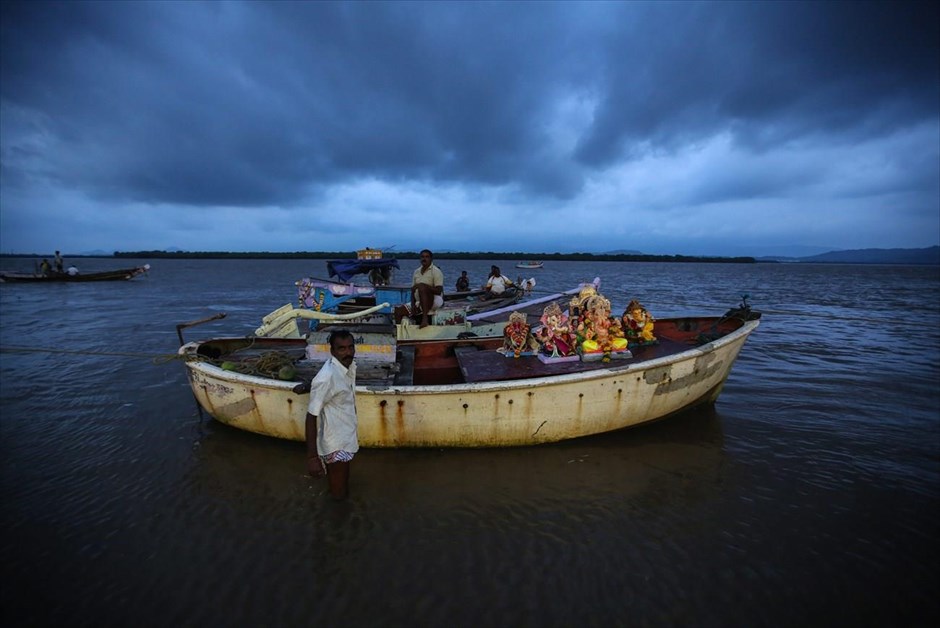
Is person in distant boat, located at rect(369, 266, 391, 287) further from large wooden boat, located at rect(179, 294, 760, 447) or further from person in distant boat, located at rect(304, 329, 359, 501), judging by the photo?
person in distant boat, located at rect(304, 329, 359, 501)

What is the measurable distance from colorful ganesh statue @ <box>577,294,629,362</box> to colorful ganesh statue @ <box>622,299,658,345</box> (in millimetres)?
838

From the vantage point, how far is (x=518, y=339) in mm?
6883

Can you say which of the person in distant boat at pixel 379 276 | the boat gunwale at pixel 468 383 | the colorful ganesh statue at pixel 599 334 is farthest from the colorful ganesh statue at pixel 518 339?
the person in distant boat at pixel 379 276

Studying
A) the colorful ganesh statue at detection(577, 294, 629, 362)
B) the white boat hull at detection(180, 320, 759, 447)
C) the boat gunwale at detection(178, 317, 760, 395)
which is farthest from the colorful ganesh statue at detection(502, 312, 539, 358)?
the white boat hull at detection(180, 320, 759, 447)

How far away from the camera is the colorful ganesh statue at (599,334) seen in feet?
21.2

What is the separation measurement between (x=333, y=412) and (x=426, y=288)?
5322mm

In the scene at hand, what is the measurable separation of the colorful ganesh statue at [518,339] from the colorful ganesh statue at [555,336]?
17 centimetres

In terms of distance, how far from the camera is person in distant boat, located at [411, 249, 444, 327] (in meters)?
9.20

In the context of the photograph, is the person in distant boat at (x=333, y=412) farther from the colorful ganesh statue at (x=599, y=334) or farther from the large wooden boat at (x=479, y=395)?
the colorful ganesh statue at (x=599, y=334)

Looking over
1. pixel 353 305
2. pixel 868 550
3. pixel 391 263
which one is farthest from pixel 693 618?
pixel 391 263

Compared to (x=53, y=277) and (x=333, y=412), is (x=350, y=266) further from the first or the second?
(x=53, y=277)

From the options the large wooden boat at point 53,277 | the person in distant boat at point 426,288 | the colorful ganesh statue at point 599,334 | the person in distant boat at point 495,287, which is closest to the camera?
the colorful ganesh statue at point 599,334

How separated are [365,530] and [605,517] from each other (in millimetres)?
2694

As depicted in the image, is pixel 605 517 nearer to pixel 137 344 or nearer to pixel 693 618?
pixel 693 618
